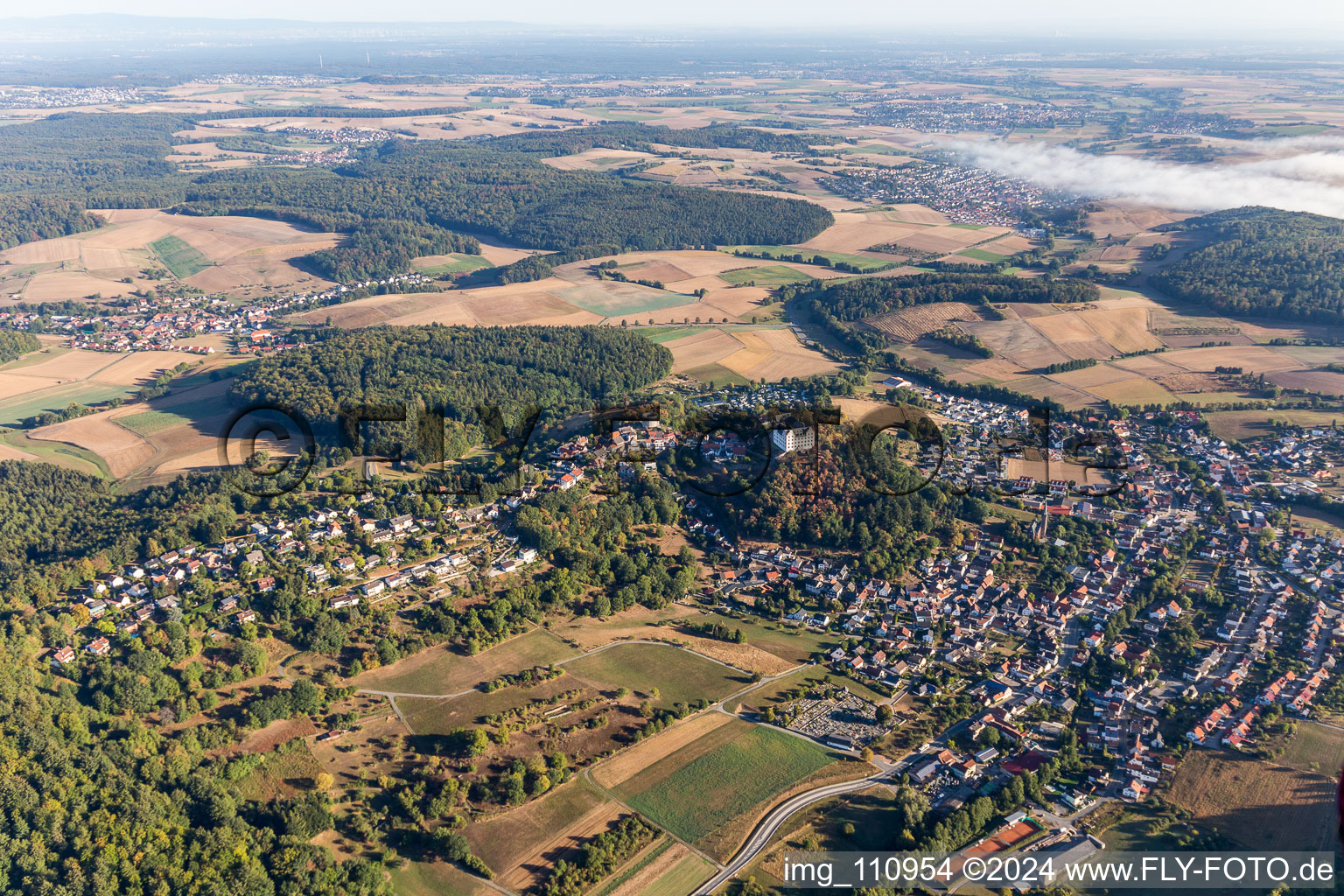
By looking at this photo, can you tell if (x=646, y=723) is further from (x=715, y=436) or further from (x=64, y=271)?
(x=64, y=271)

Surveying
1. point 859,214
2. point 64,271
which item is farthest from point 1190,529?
point 64,271

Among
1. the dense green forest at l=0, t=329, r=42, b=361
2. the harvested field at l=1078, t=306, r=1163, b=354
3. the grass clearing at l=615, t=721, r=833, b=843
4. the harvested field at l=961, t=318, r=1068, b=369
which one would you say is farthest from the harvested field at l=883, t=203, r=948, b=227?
the grass clearing at l=615, t=721, r=833, b=843

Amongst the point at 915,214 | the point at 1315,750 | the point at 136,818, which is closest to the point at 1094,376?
the point at 1315,750

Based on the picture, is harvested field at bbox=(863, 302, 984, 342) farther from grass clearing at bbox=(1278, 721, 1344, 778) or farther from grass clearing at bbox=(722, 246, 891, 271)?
grass clearing at bbox=(1278, 721, 1344, 778)

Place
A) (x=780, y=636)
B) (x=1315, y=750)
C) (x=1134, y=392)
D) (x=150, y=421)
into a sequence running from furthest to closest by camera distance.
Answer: (x=1134, y=392)
(x=150, y=421)
(x=780, y=636)
(x=1315, y=750)

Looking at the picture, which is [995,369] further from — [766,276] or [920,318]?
[766,276]

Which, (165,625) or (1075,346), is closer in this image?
(165,625)
